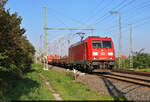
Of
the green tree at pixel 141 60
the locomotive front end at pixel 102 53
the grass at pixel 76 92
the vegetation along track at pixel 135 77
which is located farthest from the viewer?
the green tree at pixel 141 60

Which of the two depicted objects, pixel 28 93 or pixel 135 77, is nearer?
pixel 28 93

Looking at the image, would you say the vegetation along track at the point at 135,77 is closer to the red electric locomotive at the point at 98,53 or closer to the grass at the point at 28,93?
the red electric locomotive at the point at 98,53

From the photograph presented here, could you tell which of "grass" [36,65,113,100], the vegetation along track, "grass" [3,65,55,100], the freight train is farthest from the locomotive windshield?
"grass" [3,65,55,100]

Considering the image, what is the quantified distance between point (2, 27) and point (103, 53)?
10503 millimetres

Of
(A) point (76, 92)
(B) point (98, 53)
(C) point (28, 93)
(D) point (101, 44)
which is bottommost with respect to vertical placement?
(A) point (76, 92)

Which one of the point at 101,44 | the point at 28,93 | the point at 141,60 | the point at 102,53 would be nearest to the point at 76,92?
the point at 28,93

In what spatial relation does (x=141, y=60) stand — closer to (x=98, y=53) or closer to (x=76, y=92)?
(x=98, y=53)

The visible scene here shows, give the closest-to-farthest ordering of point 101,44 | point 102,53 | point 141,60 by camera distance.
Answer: point 102,53 → point 101,44 → point 141,60

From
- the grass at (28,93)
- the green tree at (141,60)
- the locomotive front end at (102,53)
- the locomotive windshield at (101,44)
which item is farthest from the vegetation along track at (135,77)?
the green tree at (141,60)

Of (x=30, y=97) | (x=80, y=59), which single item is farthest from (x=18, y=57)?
(x=80, y=59)

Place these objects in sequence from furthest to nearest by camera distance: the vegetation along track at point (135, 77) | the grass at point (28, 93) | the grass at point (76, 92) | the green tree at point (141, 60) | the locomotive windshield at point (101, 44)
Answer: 1. the green tree at point (141, 60)
2. the locomotive windshield at point (101, 44)
3. the vegetation along track at point (135, 77)
4. the grass at point (76, 92)
5. the grass at point (28, 93)

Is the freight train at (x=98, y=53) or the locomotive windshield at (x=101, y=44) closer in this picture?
the freight train at (x=98, y=53)

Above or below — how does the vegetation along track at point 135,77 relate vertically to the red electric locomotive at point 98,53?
below

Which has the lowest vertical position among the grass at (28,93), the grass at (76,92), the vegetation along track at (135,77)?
the grass at (76,92)
